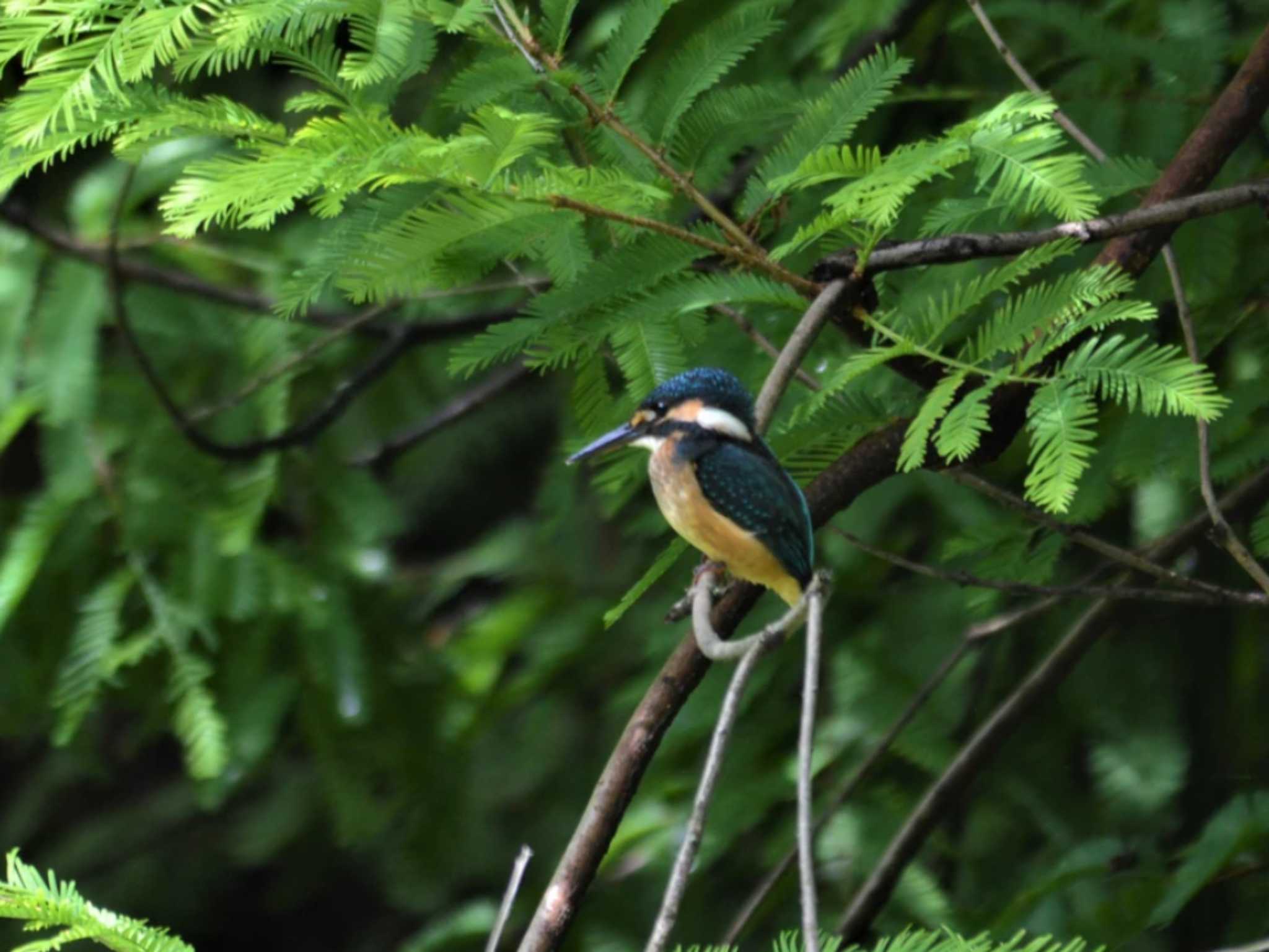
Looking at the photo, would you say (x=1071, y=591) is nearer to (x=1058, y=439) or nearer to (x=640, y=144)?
(x=1058, y=439)

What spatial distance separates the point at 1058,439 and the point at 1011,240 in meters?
0.36

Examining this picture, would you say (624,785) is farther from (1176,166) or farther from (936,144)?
(1176,166)

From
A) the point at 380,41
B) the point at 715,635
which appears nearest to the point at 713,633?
the point at 715,635

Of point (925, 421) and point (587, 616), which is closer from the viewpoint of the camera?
point (925, 421)

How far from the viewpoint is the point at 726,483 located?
1.66m

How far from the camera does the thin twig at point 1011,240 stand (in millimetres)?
1673

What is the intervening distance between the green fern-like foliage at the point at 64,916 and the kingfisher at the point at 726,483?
644 millimetres

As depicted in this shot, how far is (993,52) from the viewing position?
3.08 meters

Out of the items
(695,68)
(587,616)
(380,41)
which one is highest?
(380,41)

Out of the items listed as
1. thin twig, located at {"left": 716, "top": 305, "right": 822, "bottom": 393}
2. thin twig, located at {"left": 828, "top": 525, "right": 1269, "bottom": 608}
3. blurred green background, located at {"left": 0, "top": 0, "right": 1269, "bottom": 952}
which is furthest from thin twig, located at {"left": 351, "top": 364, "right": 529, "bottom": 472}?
thin twig, located at {"left": 828, "top": 525, "right": 1269, "bottom": 608}

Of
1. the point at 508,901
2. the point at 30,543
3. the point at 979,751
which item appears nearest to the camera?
the point at 508,901

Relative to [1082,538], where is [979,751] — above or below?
below

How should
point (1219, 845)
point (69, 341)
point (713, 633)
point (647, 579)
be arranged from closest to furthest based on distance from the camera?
point (713, 633) < point (647, 579) < point (1219, 845) < point (69, 341)

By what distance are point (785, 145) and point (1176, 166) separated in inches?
22.4
